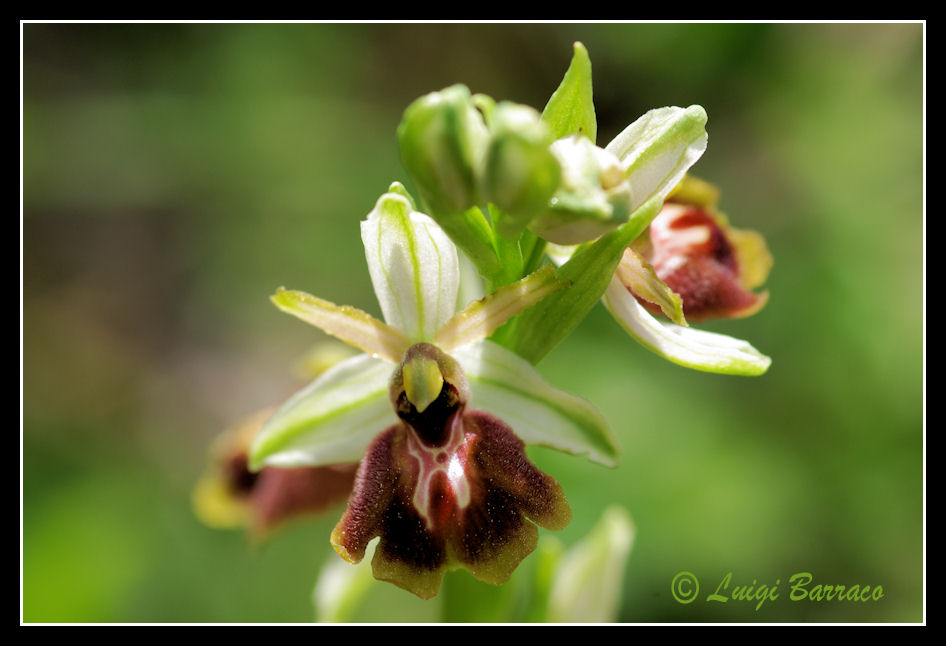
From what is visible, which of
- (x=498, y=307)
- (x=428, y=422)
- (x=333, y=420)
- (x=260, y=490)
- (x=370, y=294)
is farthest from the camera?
(x=370, y=294)

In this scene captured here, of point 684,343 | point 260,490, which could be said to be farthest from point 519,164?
point 260,490

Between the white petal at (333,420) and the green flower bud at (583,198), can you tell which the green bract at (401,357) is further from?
the green flower bud at (583,198)

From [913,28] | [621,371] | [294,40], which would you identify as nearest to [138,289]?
[294,40]

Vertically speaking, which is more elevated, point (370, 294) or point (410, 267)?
point (410, 267)

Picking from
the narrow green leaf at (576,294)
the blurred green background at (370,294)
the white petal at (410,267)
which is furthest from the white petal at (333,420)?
the blurred green background at (370,294)

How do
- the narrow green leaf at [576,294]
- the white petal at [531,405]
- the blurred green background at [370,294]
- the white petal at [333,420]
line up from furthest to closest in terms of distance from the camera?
1. the blurred green background at [370,294]
2. the white petal at [333,420]
3. the white petal at [531,405]
4. the narrow green leaf at [576,294]

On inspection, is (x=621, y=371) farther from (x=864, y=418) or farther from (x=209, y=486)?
(x=209, y=486)

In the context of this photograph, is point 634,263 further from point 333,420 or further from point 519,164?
point 333,420
